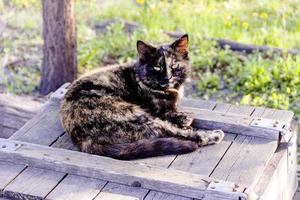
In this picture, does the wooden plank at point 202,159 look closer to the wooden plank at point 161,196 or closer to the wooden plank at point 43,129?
the wooden plank at point 161,196

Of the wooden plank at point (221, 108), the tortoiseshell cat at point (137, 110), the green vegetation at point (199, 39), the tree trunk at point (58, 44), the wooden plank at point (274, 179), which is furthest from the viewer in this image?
the green vegetation at point (199, 39)

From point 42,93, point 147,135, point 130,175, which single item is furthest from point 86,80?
point 42,93

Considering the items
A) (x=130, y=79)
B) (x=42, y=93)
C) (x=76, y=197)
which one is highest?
(x=130, y=79)

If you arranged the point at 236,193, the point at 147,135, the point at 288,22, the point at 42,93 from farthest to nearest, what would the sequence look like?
the point at 288,22, the point at 42,93, the point at 147,135, the point at 236,193

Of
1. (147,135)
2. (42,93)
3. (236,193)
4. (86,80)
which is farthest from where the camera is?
(42,93)

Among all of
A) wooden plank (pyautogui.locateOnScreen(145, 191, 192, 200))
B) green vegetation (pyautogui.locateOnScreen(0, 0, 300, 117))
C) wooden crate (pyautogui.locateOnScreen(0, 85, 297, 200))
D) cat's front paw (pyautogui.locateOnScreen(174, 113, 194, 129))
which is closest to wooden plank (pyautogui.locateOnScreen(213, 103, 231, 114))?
wooden crate (pyautogui.locateOnScreen(0, 85, 297, 200))

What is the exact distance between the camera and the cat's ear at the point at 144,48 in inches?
177

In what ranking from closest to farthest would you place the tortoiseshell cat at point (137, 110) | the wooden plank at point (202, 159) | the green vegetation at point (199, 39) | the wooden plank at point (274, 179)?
the wooden plank at point (274, 179)
the wooden plank at point (202, 159)
the tortoiseshell cat at point (137, 110)
the green vegetation at point (199, 39)

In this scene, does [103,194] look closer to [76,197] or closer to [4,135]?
[76,197]

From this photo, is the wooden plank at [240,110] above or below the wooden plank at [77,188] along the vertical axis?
above

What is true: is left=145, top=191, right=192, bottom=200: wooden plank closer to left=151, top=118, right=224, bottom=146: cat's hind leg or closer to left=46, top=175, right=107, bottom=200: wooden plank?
left=46, top=175, right=107, bottom=200: wooden plank

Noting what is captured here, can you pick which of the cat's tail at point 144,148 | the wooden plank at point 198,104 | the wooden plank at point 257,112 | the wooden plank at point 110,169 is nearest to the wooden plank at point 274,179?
the wooden plank at point 110,169

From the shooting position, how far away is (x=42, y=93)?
6.89m

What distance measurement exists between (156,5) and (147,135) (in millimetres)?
4880
